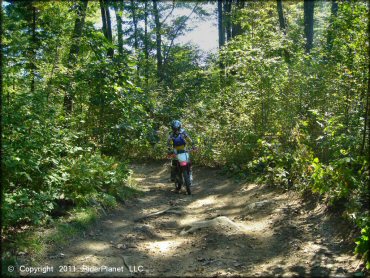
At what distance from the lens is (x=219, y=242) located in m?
6.36

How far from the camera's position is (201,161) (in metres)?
14.5

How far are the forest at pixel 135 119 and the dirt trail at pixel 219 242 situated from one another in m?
0.44

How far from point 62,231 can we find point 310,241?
13.7 ft

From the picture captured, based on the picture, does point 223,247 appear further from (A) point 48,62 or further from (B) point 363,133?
(A) point 48,62

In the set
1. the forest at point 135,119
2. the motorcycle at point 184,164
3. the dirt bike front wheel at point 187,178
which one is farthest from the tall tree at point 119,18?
the dirt bike front wheel at point 187,178

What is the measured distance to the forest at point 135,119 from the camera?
19.8ft

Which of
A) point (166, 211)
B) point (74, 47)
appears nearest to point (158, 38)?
point (74, 47)

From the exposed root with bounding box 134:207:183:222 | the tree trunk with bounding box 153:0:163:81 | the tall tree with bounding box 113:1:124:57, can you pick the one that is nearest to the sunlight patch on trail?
the exposed root with bounding box 134:207:183:222

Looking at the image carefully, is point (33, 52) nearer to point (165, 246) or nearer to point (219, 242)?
point (165, 246)

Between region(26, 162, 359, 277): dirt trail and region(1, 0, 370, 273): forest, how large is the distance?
0.44 m

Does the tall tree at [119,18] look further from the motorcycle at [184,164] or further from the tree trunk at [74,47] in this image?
the motorcycle at [184,164]

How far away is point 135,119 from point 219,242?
5.56 meters

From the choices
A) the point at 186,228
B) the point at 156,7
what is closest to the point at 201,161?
the point at 186,228

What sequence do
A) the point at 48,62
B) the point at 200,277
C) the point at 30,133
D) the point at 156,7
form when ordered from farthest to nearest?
the point at 156,7
the point at 48,62
the point at 30,133
the point at 200,277
